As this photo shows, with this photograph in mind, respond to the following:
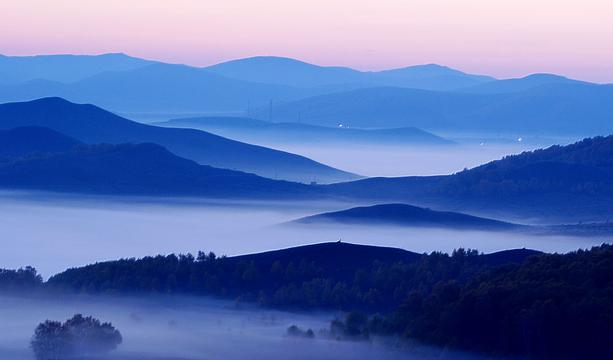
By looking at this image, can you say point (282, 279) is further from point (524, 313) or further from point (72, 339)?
point (524, 313)

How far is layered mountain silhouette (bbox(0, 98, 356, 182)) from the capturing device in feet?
481

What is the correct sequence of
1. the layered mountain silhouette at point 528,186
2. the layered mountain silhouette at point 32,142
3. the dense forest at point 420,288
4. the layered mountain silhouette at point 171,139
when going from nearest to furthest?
the dense forest at point 420,288 < the layered mountain silhouette at point 528,186 < the layered mountain silhouette at point 32,142 < the layered mountain silhouette at point 171,139

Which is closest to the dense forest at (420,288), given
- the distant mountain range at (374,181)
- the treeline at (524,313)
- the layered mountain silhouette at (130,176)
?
the treeline at (524,313)

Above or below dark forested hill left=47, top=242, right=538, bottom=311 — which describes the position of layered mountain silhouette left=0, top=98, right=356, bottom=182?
above

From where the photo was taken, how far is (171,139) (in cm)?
15738

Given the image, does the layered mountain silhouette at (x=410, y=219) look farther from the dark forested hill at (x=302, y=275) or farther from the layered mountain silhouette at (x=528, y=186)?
the dark forested hill at (x=302, y=275)

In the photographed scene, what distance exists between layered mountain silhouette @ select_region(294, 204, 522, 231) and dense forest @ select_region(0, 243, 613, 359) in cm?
3711

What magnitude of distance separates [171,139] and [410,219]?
75269 mm

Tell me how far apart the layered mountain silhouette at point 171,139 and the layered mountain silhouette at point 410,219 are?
51.5m

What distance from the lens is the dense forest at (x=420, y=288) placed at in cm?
2811

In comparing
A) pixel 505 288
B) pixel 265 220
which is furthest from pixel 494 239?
pixel 505 288

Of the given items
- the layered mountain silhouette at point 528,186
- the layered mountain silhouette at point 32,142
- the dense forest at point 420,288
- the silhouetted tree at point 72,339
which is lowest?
the silhouetted tree at point 72,339

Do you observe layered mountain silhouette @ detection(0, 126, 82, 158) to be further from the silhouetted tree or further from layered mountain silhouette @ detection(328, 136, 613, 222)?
the silhouetted tree

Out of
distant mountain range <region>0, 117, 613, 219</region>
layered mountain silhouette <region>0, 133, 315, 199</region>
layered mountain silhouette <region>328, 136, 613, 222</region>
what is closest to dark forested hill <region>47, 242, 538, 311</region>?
layered mountain silhouette <region>328, 136, 613, 222</region>
